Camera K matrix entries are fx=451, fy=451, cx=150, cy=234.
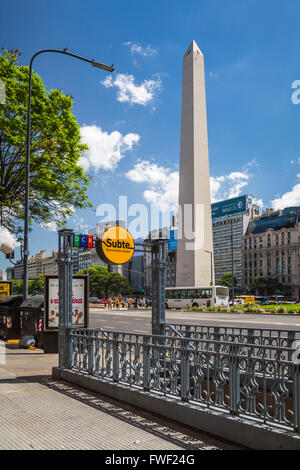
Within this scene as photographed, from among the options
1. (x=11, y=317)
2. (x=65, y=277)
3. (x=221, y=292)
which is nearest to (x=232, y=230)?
(x=221, y=292)

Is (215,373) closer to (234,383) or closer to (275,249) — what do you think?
(234,383)

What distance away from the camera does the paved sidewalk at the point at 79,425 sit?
4902mm

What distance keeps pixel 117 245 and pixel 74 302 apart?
4499mm

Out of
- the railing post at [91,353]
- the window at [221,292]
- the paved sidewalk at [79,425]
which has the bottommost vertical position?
the window at [221,292]

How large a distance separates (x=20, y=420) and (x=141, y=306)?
51.0 m

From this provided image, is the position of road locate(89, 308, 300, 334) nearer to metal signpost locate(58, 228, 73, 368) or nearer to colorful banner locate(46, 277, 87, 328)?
colorful banner locate(46, 277, 87, 328)

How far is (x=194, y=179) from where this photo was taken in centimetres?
4203

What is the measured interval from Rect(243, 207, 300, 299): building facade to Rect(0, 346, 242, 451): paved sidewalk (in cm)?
11752

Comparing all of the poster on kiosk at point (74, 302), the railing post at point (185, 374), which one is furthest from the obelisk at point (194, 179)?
the railing post at point (185, 374)

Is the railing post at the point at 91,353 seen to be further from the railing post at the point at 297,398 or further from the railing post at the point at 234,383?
the railing post at the point at 297,398

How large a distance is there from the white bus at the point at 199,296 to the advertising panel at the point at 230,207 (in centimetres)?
11081

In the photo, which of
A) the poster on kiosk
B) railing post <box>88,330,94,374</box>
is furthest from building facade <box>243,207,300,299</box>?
railing post <box>88,330,94,374</box>

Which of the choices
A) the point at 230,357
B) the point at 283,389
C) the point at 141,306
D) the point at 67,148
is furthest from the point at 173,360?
the point at 141,306

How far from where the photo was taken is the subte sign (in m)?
8.75
